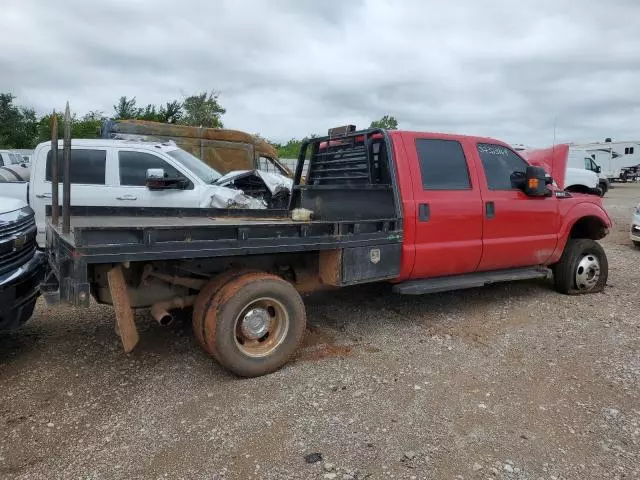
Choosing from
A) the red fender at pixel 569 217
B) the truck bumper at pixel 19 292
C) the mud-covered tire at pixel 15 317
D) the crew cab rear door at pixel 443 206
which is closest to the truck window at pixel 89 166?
the truck bumper at pixel 19 292

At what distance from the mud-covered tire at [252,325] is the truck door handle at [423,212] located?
57.2 inches

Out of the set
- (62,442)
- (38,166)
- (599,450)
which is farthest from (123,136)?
(599,450)

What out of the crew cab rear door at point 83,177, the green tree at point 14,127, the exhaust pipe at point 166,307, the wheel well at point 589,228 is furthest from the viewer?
the green tree at point 14,127

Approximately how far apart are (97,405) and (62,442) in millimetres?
450

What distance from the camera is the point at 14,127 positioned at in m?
41.4

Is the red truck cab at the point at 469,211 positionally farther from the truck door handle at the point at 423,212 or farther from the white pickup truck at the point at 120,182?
the white pickup truck at the point at 120,182

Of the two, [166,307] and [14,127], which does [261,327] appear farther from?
[14,127]

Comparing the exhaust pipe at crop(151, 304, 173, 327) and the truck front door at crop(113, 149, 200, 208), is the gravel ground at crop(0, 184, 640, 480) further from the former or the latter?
the truck front door at crop(113, 149, 200, 208)

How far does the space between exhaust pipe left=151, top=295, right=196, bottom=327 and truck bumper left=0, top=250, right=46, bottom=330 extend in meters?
0.97

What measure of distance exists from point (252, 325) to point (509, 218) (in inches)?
118

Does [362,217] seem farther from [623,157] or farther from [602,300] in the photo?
[623,157]

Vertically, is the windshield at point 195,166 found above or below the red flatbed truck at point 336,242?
above

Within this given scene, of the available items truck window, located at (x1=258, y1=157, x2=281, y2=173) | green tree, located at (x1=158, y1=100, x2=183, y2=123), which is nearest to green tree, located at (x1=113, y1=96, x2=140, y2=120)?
green tree, located at (x1=158, y1=100, x2=183, y2=123)

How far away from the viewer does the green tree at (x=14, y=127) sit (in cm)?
4080
